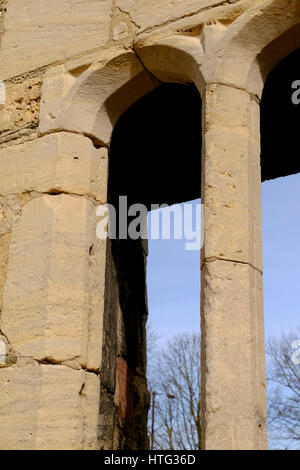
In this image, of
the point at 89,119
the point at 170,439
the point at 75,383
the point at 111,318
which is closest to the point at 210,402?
the point at 75,383

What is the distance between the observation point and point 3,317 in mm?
3604

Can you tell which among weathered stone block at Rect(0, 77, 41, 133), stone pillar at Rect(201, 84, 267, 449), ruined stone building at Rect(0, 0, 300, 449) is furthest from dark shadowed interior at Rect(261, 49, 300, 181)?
weathered stone block at Rect(0, 77, 41, 133)

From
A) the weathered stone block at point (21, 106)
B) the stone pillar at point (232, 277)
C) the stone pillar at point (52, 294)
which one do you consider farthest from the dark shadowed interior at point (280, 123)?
the weathered stone block at point (21, 106)

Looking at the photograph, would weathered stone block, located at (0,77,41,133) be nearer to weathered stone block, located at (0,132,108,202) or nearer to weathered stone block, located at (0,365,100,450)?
weathered stone block, located at (0,132,108,202)

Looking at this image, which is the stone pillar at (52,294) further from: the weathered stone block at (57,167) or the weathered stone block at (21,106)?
the weathered stone block at (21,106)

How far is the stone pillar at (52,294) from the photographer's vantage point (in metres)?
3.32

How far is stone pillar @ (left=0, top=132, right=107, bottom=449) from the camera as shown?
3.32 metres

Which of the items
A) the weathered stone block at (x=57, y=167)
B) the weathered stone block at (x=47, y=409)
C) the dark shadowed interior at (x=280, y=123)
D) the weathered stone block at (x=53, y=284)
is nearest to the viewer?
the weathered stone block at (x=47, y=409)

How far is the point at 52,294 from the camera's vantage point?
11.5 ft

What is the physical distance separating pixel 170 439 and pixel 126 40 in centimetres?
1289

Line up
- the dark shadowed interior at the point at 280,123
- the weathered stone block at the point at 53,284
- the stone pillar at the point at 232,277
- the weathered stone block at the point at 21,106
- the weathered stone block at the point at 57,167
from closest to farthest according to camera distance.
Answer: the stone pillar at the point at 232,277 < the weathered stone block at the point at 53,284 < the weathered stone block at the point at 57,167 < the weathered stone block at the point at 21,106 < the dark shadowed interior at the point at 280,123

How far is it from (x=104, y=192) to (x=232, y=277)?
3.39ft

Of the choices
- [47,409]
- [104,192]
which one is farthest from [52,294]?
[104,192]
